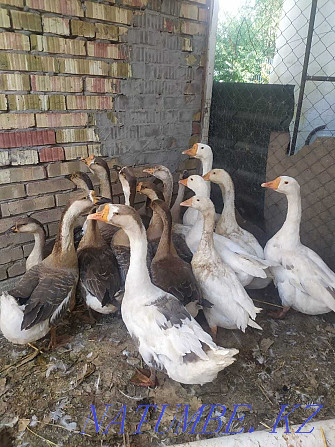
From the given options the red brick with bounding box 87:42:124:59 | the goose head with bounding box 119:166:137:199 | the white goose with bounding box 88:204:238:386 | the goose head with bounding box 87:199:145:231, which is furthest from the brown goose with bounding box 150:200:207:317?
the red brick with bounding box 87:42:124:59

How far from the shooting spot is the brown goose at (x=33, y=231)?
11.1ft

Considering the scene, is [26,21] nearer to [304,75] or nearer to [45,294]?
[45,294]

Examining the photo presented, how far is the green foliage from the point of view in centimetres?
617

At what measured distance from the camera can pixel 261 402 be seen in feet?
8.78

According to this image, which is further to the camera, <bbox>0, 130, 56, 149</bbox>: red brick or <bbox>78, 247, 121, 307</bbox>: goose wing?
<bbox>0, 130, 56, 149</bbox>: red brick

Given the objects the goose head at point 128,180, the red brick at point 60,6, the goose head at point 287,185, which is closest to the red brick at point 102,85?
the red brick at point 60,6

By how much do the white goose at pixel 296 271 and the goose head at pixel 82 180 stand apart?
1.87m

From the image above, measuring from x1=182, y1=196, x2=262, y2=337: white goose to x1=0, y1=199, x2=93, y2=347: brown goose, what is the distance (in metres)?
1.10

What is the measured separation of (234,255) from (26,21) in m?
2.91

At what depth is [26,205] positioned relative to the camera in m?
3.67

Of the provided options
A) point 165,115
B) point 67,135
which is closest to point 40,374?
point 67,135

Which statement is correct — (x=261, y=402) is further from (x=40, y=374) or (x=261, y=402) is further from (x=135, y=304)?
(x=40, y=374)

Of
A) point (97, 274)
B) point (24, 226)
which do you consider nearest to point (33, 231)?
point (24, 226)

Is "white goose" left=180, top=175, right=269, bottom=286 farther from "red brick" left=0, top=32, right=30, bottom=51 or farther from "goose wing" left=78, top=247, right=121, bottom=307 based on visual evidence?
"red brick" left=0, top=32, right=30, bottom=51
